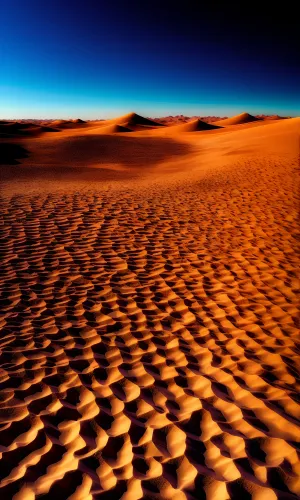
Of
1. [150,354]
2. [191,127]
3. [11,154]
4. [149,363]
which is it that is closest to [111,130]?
[191,127]

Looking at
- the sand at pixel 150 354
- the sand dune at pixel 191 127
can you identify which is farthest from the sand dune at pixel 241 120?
the sand at pixel 150 354

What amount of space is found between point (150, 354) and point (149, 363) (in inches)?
6.0

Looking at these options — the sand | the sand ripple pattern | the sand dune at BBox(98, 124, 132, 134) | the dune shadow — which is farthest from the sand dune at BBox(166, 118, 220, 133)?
the sand ripple pattern

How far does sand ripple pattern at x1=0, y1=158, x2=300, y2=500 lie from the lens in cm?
271

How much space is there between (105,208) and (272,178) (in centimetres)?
599

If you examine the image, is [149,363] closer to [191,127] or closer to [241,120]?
[191,127]

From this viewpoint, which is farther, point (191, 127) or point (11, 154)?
point (191, 127)

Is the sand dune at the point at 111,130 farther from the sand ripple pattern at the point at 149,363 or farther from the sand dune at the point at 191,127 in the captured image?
the sand ripple pattern at the point at 149,363

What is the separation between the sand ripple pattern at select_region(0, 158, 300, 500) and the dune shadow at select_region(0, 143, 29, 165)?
1529 cm

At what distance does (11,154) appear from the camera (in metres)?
24.5

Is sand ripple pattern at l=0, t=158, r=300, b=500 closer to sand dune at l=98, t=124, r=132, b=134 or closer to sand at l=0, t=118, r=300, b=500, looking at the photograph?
sand at l=0, t=118, r=300, b=500

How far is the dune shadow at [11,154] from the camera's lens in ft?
71.6

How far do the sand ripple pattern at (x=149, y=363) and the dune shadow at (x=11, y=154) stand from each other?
50.2 ft

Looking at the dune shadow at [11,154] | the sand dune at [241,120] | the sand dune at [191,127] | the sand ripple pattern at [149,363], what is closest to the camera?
the sand ripple pattern at [149,363]
